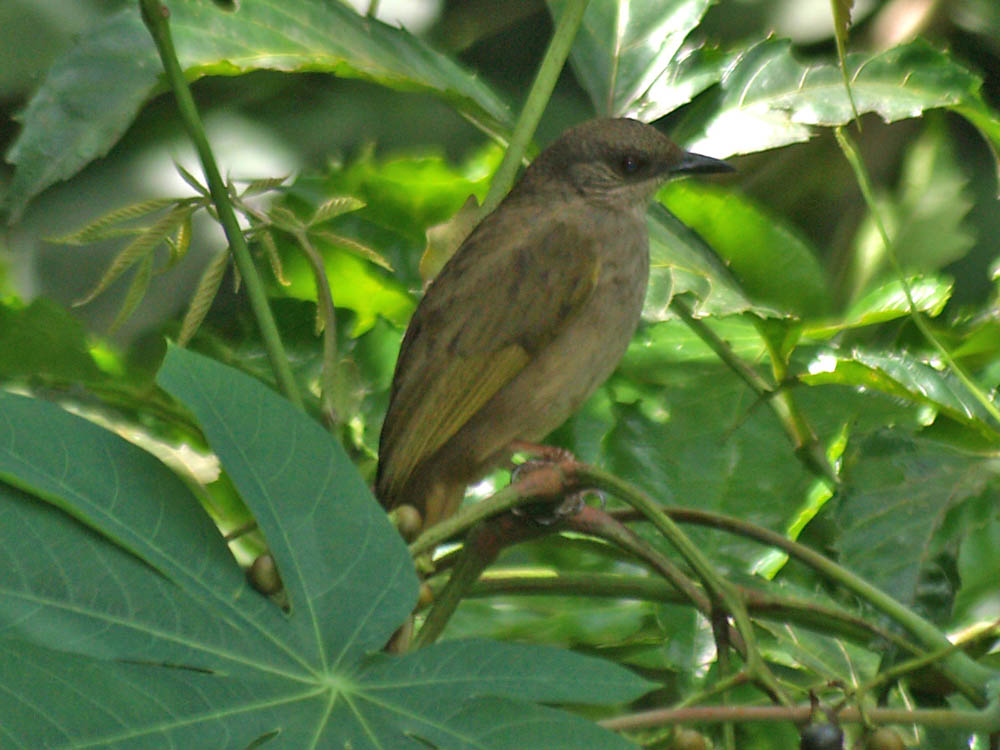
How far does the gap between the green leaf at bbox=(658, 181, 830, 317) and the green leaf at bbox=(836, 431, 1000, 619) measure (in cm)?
72

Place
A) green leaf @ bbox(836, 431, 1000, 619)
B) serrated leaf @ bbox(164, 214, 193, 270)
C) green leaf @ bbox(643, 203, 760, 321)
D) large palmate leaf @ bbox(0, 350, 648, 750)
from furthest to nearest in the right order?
green leaf @ bbox(643, 203, 760, 321) → serrated leaf @ bbox(164, 214, 193, 270) → green leaf @ bbox(836, 431, 1000, 619) → large palmate leaf @ bbox(0, 350, 648, 750)

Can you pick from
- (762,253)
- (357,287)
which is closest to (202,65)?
(357,287)

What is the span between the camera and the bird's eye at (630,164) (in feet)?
8.74

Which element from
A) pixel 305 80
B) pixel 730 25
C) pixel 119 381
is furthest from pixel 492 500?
pixel 730 25

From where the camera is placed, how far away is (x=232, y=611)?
1242 millimetres

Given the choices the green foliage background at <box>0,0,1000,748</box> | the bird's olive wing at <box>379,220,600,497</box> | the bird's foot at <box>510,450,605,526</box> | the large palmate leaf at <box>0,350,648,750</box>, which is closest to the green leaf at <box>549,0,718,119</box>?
the green foliage background at <box>0,0,1000,748</box>

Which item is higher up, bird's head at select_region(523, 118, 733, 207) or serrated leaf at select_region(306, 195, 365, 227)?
bird's head at select_region(523, 118, 733, 207)

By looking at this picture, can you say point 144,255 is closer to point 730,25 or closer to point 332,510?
point 332,510

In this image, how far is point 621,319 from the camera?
2.37m

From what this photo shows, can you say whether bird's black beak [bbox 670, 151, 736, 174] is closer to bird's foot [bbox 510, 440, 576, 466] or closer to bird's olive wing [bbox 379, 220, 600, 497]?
bird's olive wing [bbox 379, 220, 600, 497]

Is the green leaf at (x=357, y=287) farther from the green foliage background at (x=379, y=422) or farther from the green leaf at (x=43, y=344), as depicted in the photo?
the green leaf at (x=43, y=344)

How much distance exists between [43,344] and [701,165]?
3.73ft

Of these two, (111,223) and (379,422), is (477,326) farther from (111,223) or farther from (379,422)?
(111,223)

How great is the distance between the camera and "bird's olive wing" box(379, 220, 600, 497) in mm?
2203
